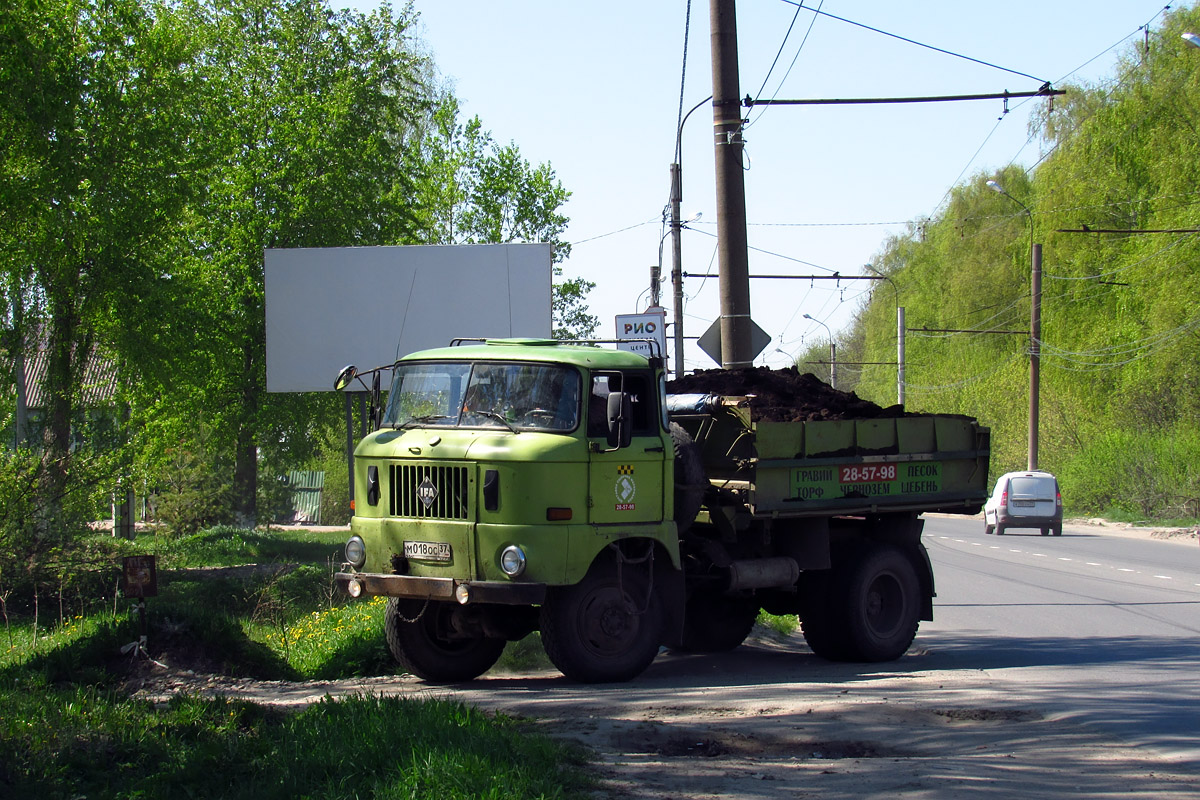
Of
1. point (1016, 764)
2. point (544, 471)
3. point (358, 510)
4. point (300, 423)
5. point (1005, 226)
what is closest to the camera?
point (1016, 764)

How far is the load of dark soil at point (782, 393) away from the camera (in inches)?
428

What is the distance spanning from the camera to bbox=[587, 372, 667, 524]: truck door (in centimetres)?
895

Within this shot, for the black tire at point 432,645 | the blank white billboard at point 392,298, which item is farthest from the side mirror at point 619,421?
the blank white billboard at point 392,298

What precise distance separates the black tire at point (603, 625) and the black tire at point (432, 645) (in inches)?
35.6

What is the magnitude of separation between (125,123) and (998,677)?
1631cm

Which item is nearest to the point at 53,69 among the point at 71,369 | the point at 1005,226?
the point at 71,369

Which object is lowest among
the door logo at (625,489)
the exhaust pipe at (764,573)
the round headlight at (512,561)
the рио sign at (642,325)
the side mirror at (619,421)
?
the exhaust pipe at (764,573)

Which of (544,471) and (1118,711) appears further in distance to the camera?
(544,471)

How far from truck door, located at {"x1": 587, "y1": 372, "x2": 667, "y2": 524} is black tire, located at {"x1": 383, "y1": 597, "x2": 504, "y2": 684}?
1.42 m

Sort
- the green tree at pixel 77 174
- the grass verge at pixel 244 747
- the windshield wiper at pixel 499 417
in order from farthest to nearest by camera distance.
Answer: the green tree at pixel 77 174
the windshield wiper at pixel 499 417
the grass verge at pixel 244 747

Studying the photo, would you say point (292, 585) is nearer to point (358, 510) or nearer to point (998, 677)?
point (358, 510)

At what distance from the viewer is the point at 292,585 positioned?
62.6 feet

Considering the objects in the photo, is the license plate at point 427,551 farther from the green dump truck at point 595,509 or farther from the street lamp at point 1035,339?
the street lamp at point 1035,339

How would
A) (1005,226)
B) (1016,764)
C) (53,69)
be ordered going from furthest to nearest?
(1005,226) < (53,69) < (1016,764)
